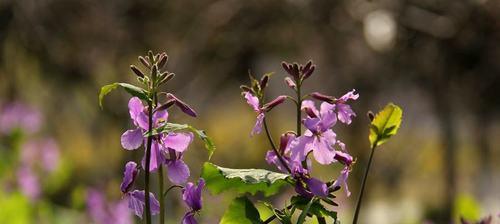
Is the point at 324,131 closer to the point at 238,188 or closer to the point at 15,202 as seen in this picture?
the point at 238,188

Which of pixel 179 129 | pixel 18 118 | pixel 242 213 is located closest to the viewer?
pixel 179 129

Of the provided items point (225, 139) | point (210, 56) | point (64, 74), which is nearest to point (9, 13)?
point (64, 74)

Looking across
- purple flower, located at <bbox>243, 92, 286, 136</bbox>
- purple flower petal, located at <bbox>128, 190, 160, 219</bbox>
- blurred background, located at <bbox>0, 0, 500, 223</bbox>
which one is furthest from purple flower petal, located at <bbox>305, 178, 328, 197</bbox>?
blurred background, located at <bbox>0, 0, 500, 223</bbox>

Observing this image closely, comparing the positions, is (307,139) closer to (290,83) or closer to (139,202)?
(290,83)

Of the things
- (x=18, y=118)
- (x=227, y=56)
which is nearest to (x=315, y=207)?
(x=18, y=118)

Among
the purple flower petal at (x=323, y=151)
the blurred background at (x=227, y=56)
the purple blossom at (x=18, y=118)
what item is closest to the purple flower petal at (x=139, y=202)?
the purple flower petal at (x=323, y=151)
